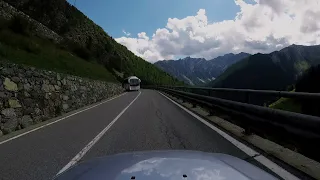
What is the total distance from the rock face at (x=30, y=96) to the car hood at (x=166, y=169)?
→ 911 cm

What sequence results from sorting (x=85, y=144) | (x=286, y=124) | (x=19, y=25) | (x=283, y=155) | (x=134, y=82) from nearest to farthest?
(x=286, y=124) → (x=283, y=155) → (x=85, y=144) → (x=19, y=25) → (x=134, y=82)

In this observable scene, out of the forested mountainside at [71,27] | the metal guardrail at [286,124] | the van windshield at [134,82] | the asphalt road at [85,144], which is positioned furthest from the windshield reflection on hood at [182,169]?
the van windshield at [134,82]

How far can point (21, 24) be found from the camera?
32.1 metres

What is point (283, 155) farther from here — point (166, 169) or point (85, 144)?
point (85, 144)

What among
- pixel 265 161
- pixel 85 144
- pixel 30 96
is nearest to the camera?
pixel 265 161

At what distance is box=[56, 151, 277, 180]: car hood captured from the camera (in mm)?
2291

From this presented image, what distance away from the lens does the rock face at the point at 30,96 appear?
11.5 meters

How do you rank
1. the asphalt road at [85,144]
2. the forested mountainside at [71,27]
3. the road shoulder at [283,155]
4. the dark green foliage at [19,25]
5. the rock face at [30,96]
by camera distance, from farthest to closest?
the forested mountainside at [71,27] → the dark green foliage at [19,25] → the rock face at [30,96] → the asphalt road at [85,144] → the road shoulder at [283,155]

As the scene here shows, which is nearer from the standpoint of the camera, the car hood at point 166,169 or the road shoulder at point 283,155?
the car hood at point 166,169

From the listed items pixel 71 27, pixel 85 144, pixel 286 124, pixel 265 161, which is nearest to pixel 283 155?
pixel 265 161

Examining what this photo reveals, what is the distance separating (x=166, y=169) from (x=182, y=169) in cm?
12

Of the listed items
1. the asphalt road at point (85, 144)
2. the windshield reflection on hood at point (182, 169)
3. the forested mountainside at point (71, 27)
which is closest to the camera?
the windshield reflection on hood at point (182, 169)

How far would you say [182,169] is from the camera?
241 centimetres

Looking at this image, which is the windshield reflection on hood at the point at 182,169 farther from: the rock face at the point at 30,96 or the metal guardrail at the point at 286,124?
the rock face at the point at 30,96
